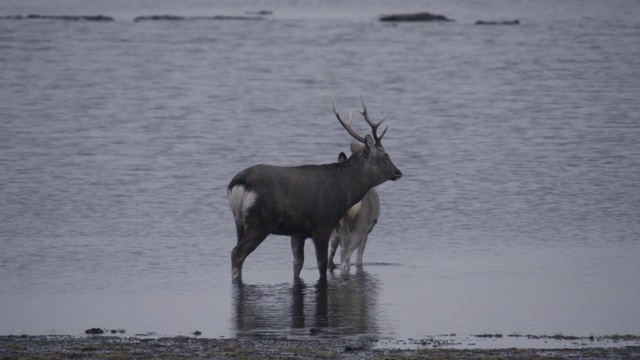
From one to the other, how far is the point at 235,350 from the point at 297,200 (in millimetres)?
4291

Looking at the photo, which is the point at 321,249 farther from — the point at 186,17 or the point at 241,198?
the point at 186,17

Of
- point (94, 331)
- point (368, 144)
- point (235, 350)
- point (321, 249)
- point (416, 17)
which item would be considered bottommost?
point (416, 17)

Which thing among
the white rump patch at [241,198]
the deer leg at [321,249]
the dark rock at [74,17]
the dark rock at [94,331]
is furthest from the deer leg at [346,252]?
the dark rock at [74,17]

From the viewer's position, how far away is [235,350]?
1074 cm

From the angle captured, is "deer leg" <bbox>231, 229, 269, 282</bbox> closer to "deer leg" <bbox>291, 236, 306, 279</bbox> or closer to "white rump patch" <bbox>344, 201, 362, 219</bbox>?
"deer leg" <bbox>291, 236, 306, 279</bbox>

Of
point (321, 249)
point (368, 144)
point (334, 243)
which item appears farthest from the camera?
point (334, 243)

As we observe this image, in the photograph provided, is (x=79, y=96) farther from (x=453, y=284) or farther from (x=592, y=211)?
(x=453, y=284)

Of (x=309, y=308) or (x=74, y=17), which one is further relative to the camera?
(x=74, y=17)

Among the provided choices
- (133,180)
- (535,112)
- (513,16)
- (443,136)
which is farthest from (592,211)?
(513,16)

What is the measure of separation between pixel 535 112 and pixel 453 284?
65.7ft

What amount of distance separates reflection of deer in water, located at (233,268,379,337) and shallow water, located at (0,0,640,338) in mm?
41

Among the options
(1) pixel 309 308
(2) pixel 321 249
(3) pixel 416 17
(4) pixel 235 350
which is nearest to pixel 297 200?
(2) pixel 321 249

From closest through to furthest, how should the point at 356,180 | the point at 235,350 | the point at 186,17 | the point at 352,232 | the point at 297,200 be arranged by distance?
the point at 235,350 < the point at 297,200 < the point at 356,180 < the point at 352,232 < the point at 186,17

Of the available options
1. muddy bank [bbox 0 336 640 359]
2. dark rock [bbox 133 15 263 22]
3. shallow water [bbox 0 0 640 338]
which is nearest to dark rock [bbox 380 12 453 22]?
shallow water [bbox 0 0 640 338]
